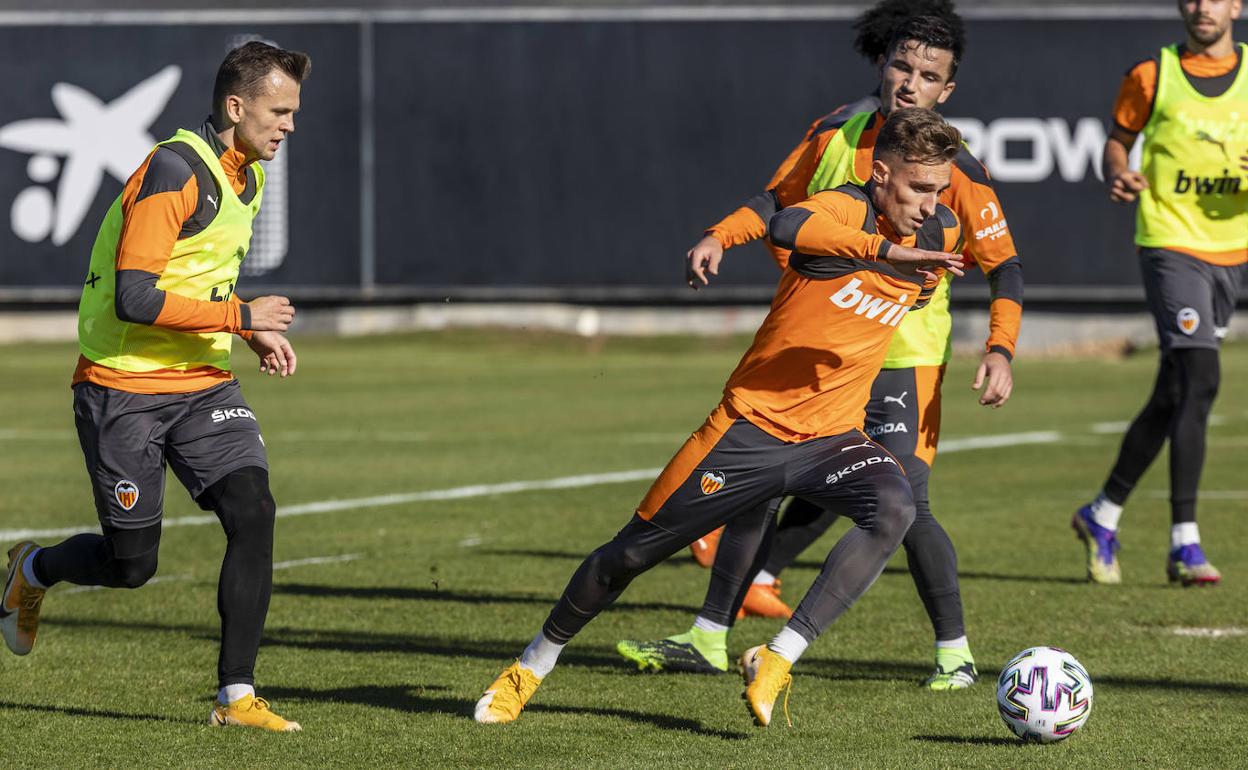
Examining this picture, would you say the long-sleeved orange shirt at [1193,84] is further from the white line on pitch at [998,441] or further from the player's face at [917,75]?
the white line on pitch at [998,441]

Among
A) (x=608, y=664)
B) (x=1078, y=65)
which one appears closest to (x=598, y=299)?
(x=1078, y=65)

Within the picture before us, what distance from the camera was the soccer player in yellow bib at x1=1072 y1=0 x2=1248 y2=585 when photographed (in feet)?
27.7

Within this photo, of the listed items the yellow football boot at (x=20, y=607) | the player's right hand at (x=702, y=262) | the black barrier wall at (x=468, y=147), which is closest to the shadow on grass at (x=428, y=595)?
the yellow football boot at (x=20, y=607)

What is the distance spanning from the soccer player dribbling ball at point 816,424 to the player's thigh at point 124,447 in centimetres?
126

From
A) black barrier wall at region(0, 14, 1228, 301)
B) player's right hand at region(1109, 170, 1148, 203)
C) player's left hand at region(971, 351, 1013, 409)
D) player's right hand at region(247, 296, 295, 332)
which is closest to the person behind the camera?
player's right hand at region(247, 296, 295, 332)

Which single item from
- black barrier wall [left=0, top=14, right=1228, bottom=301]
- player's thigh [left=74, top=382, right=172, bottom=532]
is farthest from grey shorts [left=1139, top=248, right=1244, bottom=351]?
black barrier wall [left=0, top=14, right=1228, bottom=301]

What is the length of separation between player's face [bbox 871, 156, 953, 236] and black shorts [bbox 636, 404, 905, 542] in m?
0.73

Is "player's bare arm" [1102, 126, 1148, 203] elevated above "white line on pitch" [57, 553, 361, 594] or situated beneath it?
elevated above

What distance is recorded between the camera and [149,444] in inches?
227

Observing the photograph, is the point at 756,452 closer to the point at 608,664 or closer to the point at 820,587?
the point at 820,587

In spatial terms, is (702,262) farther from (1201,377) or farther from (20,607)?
(1201,377)

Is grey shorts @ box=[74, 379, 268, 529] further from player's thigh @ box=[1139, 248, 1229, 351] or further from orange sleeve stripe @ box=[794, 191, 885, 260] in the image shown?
player's thigh @ box=[1139, 248, 1229, 351]

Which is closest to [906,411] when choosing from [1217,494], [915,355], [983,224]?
[915,355]

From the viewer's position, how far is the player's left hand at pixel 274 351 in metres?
5.79
